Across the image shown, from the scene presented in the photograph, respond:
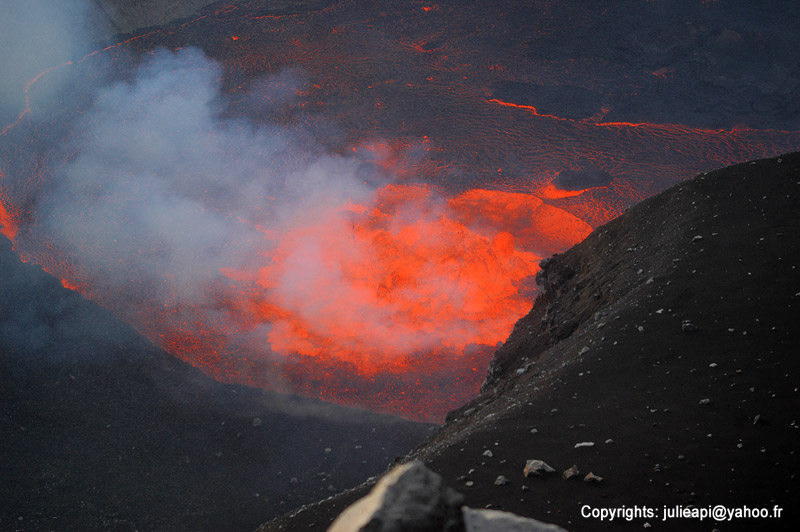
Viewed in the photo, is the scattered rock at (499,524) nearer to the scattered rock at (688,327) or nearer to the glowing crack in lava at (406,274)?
the scattered rock at (688,327)

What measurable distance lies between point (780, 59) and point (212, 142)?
51.4 ft

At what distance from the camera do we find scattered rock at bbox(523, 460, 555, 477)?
193 inches

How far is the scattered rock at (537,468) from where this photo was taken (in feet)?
16.0

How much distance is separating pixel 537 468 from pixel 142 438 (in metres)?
6.82

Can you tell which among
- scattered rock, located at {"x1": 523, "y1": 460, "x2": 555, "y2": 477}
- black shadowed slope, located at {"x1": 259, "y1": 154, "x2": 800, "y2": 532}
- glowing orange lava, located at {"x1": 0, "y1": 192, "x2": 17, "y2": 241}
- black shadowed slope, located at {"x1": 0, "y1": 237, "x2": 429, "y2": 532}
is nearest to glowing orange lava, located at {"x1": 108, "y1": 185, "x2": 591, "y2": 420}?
black shadowed slope, located at {"x1": 0, "y1": 237, "x2": 429, "y2": 532}

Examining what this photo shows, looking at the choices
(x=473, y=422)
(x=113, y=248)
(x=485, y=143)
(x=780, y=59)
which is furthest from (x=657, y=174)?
(x=113, y=248)

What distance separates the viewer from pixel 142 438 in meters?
9.37

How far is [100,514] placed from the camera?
27.2ft

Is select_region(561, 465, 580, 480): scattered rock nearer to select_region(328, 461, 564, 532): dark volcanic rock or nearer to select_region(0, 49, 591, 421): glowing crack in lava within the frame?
select_region(328, 461, 564, 532): dark volcanic rock

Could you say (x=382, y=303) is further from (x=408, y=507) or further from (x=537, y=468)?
(x=408, y=507)

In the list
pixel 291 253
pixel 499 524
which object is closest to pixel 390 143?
pixel 291 253

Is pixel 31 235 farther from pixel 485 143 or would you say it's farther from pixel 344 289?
pixel 485 143

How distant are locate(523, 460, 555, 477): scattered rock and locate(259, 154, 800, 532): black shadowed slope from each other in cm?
6

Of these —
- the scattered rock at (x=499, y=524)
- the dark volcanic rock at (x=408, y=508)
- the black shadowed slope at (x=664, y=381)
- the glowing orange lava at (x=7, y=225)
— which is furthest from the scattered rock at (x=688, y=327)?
the glowing orange lava at (x=7, y=225)
